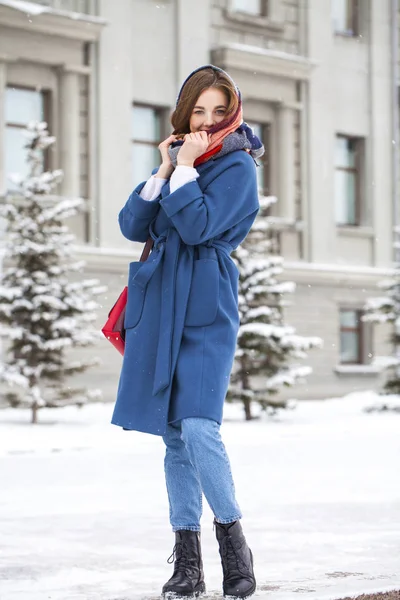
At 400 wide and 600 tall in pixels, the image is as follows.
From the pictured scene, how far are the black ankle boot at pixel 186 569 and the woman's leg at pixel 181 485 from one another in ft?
0.12

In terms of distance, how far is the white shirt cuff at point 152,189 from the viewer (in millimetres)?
4148

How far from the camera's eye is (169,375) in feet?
12.9

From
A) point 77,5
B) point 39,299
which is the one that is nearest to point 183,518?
point 39,299

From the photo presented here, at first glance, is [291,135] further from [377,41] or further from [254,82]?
[377,41]

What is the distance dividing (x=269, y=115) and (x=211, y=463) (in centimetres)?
1895

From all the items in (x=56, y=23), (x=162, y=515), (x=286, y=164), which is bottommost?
(x=162, y=515)

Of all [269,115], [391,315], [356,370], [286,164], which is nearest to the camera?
[391,315]

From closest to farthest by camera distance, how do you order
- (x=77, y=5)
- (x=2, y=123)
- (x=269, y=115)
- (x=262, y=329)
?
1. (x=262, y=329)
2. (x=2, y=123)
3. (x=77, y=5)
4. (x=269, y=115)

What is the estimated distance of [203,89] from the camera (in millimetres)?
4121

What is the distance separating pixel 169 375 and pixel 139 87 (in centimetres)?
1654

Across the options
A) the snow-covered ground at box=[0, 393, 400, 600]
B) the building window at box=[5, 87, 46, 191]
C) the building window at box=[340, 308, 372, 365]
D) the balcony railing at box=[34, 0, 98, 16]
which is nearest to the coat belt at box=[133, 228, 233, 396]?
the snow-covered ground at box=[0, 393, 400, 600]

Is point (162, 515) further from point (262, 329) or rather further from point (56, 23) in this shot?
point (56, 23)

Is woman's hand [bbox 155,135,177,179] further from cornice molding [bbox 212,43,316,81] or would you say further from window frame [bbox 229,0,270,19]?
window frame [bbox 229,0,270,19]

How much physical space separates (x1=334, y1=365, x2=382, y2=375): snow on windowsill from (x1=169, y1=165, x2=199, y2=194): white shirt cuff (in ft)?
60.1
